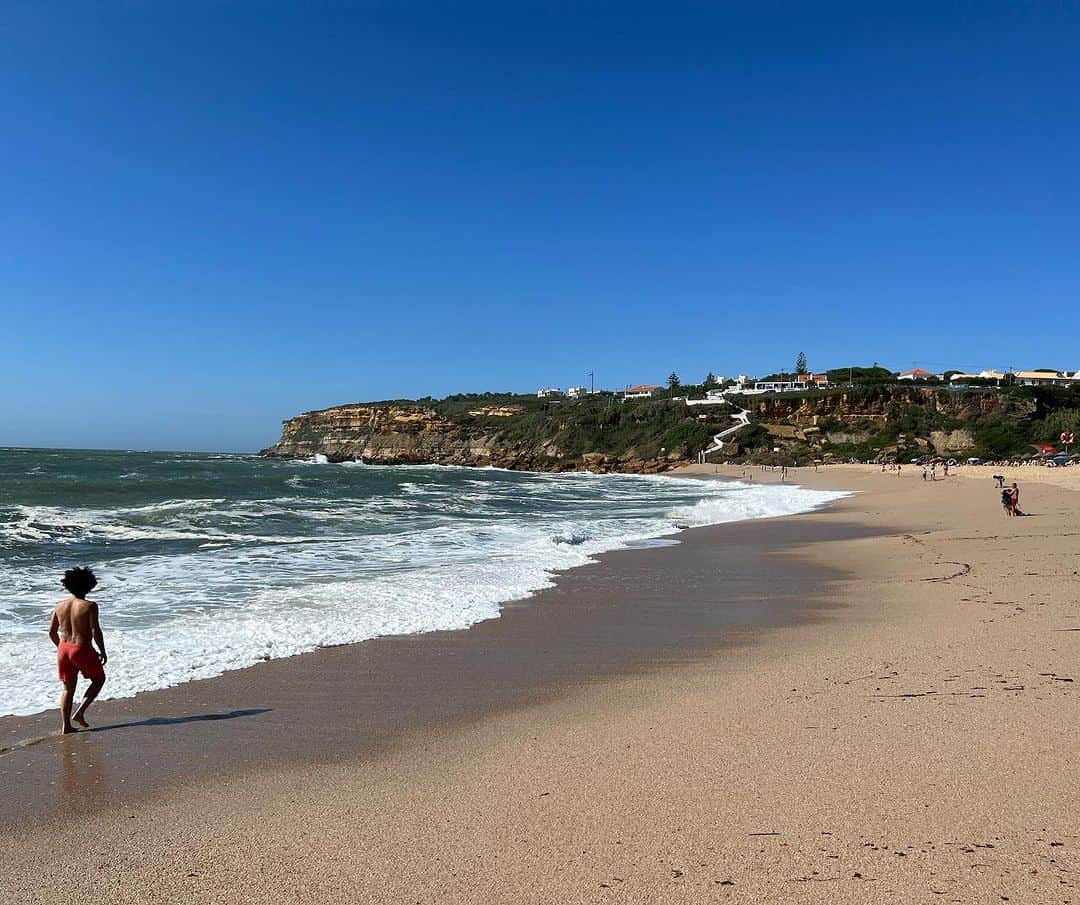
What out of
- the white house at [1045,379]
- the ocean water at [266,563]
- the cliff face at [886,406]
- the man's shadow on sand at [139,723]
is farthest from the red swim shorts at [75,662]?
the white house at [1045,379]

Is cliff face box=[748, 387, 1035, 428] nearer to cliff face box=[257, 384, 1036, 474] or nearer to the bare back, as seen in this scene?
cliff face box=[257, 384, 1036, 474]

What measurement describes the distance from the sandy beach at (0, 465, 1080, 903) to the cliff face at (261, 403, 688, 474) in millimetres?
60798

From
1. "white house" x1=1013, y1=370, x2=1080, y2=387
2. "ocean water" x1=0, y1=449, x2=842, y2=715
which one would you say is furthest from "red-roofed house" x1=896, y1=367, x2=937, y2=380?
"ocean water" x1=0, y1=449, x2=842, y2=715

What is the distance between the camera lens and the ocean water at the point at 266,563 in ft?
24.6

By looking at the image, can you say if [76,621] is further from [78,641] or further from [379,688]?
[379,688]

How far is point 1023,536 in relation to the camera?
14586mm

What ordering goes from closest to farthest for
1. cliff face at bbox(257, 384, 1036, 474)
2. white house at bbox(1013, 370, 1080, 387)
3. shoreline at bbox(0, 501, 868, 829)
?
shoreline at bbox(0, 501, 868, 829) < cliff face at bbox(257, 384, 1036, 474) < white house at bbox(1013, 370, 1080, 387)

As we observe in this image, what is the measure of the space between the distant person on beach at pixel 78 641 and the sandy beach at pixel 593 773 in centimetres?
33

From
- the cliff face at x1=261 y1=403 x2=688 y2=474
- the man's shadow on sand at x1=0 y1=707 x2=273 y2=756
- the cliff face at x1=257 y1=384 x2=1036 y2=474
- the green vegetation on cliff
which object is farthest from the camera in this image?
the cliff face at x1=261 y1=403 x2=688 y2=474

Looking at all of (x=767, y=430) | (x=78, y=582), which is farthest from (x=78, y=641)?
(x=767, y=430)

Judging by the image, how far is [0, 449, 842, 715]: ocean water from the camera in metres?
7.49

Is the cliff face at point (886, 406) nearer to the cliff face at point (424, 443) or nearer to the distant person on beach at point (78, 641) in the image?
the cliff face at point (424, 443)

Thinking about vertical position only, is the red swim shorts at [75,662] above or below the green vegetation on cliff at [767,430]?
below

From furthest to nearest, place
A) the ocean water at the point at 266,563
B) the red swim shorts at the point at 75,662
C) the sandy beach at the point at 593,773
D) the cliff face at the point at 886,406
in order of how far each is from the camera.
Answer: the cliff face at the point at 886,406, the ocean water at the point at 266,563, the red swim shorts at the point at 75,662, the sandy beach at the point at 593,773
